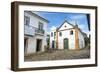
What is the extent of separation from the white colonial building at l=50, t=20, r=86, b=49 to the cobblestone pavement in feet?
0.15

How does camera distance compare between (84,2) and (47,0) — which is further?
(84,2)

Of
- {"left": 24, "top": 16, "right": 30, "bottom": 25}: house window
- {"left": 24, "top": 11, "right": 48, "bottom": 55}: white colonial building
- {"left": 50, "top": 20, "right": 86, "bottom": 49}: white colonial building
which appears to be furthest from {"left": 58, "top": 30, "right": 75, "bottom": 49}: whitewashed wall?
{"left": 24, "top": 16, "right": 30, "bottom": 25}: house window

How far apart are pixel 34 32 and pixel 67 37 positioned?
331 mm

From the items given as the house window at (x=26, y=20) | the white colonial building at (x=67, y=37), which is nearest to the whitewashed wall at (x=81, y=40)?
the white colonial building at (x=67, y=37)

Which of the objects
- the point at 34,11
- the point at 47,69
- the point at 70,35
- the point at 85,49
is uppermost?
the point at 34,11

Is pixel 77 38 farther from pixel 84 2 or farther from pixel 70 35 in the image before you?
pixel 84 2

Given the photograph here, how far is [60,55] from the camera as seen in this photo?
6.65 ft

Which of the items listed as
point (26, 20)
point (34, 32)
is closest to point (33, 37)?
point (34, 32)

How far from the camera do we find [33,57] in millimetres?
1926

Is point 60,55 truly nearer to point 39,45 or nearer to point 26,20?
point 39,45

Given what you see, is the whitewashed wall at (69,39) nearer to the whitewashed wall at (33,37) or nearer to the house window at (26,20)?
the whitewashed wall at (33,37)

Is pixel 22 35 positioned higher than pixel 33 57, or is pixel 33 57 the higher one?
pixel 22 35

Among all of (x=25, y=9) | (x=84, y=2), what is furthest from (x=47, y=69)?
(x=84, y=2)

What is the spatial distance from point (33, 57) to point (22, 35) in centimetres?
22
